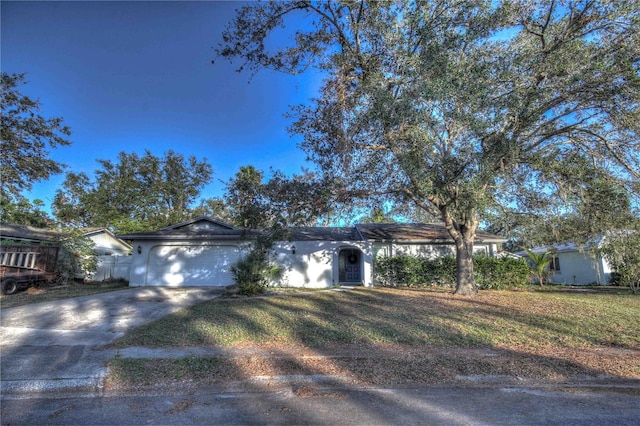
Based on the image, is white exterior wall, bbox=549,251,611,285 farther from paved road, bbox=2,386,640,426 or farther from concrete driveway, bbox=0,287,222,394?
concrete driveway, bbox=0,287,222,394

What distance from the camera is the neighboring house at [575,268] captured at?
65.1 feet

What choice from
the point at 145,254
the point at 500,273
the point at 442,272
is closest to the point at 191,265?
the point at 145,254

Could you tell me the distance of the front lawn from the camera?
4.89 metres

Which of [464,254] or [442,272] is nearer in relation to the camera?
[464,254]

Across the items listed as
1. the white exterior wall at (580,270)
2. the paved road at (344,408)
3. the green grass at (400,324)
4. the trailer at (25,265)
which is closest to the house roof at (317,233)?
the trailer at (25,265)

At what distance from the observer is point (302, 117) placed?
10.8 meters

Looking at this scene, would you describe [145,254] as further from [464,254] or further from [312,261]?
[464,254]

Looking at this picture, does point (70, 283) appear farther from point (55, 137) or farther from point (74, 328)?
point (74, 328)

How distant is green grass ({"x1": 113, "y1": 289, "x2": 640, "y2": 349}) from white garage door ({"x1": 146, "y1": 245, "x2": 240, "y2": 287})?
632 centimetres

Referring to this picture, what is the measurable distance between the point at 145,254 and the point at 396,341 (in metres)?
14.2

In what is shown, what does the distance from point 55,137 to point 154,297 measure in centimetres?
1290

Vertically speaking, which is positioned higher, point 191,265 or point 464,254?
point 464,254

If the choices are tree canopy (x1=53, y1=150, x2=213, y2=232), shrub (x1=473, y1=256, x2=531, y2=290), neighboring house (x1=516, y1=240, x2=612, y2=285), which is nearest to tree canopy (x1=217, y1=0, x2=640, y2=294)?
shrub (x1=473, y1=256, x2=531, y2=290)

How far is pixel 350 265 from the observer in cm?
1856
